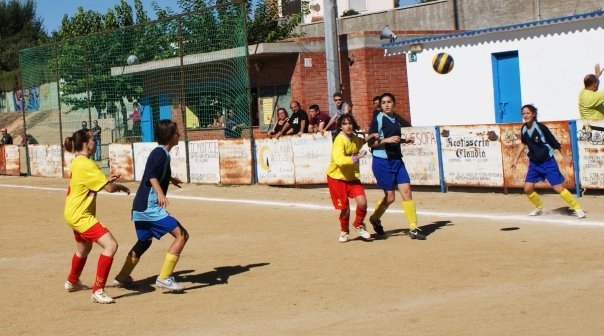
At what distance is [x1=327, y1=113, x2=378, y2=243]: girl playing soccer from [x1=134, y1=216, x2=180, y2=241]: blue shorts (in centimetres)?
291

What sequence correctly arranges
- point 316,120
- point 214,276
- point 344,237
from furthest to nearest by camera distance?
1. point 316,120
2. point 344,237
3. point 214,276

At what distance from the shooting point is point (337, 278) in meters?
9.63

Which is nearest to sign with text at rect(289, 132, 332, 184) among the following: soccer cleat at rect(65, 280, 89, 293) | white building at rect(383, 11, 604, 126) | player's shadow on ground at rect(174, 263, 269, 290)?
white building at rect(383, 11, 604, 126)

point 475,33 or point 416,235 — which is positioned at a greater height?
point 475,33

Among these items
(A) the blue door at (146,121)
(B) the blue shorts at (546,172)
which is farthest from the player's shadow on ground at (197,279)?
(A) the blue door at (146,121)

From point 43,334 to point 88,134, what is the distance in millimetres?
2237

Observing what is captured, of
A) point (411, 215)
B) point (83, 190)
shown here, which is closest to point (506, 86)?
point (411, 215)

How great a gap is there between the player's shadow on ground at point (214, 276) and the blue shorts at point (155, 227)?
64 cm

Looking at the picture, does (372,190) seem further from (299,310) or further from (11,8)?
(11,8)

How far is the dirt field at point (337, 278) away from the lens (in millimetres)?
7625

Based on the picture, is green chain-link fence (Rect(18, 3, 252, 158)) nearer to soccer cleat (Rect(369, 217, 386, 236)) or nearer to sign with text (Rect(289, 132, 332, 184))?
A: sign with text (Rect(289, 132, 332, 184))

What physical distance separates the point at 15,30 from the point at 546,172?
71.8 meters

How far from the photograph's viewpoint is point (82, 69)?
29.7 meters

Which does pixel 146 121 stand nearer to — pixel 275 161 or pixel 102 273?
pixel 275 161
